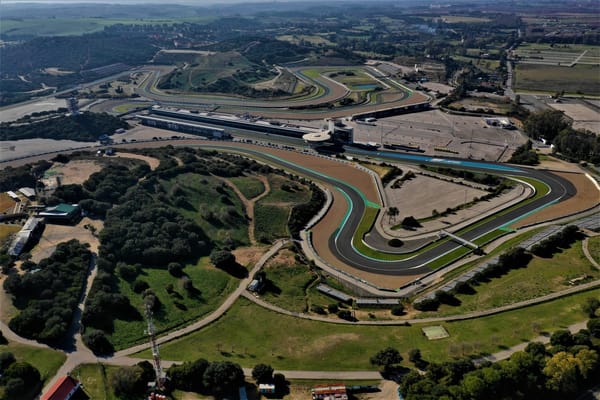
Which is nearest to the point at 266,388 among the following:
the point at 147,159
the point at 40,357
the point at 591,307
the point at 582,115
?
the point at 40,357

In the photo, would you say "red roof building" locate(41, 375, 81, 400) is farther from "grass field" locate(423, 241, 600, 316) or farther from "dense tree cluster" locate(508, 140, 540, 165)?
"dense tree cluster" locate(508, 140, 540, 165)

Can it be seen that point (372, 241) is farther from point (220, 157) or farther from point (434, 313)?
point (220, 157)

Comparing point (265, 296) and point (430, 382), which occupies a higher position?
point (430, 382)

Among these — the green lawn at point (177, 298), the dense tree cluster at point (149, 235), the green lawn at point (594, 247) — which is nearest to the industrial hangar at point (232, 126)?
the dense tree cluster at point (149, 235)

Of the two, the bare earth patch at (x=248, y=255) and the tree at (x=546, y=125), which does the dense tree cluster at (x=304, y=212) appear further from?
the tree at (x=546, y=125)

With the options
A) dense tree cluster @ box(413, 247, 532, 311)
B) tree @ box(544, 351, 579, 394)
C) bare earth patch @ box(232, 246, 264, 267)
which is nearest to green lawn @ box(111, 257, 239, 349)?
bare earth patch @ box(232, 246, 264, 267)

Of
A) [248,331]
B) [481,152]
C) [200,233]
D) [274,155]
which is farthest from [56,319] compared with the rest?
[481,152]
